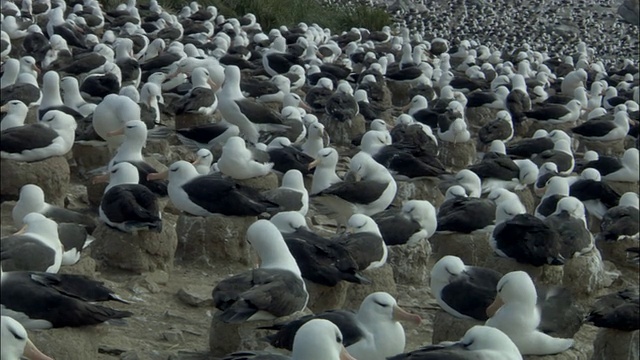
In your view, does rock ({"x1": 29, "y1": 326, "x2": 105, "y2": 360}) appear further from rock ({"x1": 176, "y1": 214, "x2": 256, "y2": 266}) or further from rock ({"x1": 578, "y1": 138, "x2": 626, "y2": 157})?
rock ({"x1": 578, "y1": 138, "x2": 626, "y2": 157})

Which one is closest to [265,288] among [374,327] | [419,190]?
[374,327]

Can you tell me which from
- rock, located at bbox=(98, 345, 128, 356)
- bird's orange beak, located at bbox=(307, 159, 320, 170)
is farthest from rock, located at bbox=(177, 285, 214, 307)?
bird's orange beak, located at bbox=(307, 159, 320, 170)

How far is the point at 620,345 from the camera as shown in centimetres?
1005

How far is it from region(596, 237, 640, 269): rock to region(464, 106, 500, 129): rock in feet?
24.6

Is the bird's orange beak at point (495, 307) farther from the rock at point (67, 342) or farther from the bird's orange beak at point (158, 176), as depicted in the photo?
the bird's orange beak at point (158, 176)

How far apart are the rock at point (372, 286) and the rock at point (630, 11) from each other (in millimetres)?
36475

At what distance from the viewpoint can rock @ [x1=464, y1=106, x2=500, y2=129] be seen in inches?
840

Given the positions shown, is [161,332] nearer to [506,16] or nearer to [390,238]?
[390,238]

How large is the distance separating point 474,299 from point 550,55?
93.0 ft

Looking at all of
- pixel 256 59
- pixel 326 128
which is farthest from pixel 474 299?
pixel 256 59

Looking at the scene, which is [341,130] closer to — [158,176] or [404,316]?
[158,176]

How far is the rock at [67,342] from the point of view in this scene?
799 centimetres

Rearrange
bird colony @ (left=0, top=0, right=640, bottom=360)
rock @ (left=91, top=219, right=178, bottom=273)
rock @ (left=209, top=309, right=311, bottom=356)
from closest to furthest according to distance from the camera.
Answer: bird colony @ (left=0, top=0, right=640, bottom=360) → rock @ (left=209, top=309, right=311, bottom=356) → rock @ (left=91, top=219, right=178, bottom=273)

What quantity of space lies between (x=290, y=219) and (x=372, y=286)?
88cm
